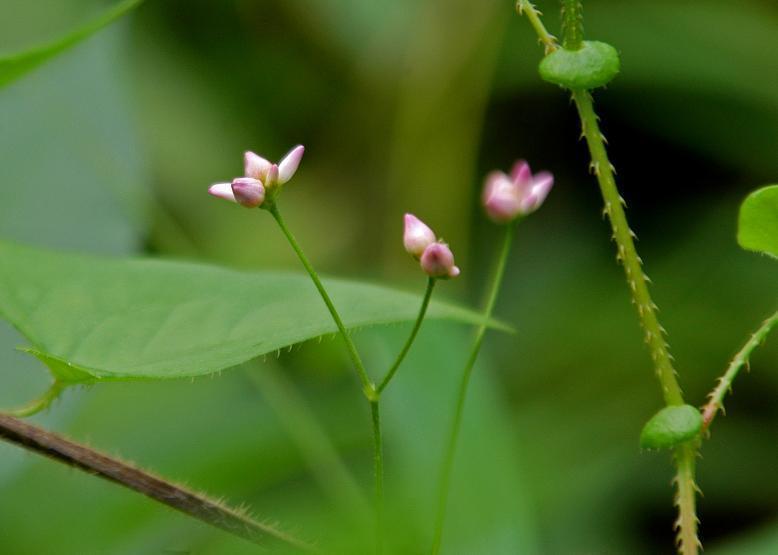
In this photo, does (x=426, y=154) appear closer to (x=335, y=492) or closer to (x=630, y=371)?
(x=630, y=371)

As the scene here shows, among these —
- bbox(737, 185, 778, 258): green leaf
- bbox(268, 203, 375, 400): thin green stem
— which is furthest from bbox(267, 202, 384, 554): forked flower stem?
bbox(737, 185, 778, 258): green leaf

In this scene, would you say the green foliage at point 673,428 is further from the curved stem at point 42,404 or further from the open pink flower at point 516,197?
the curved stem at point 42,404

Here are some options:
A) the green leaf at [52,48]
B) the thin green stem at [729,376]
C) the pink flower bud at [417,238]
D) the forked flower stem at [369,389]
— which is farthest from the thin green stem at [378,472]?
the green leaf at [52,48]

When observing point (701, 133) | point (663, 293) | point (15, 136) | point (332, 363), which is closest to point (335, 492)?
point (332, 363)

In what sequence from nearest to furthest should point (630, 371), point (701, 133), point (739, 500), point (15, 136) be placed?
point (15, 136) < point (739, 500) < point (630, 371) < point (701, 133)

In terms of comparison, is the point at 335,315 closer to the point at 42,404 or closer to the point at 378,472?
the point at 378,472

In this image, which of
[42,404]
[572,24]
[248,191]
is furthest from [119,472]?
[572,24]

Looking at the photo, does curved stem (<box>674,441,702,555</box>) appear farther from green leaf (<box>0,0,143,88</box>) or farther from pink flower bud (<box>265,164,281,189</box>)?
green leaf (<box>0,0,143,88</box>)
